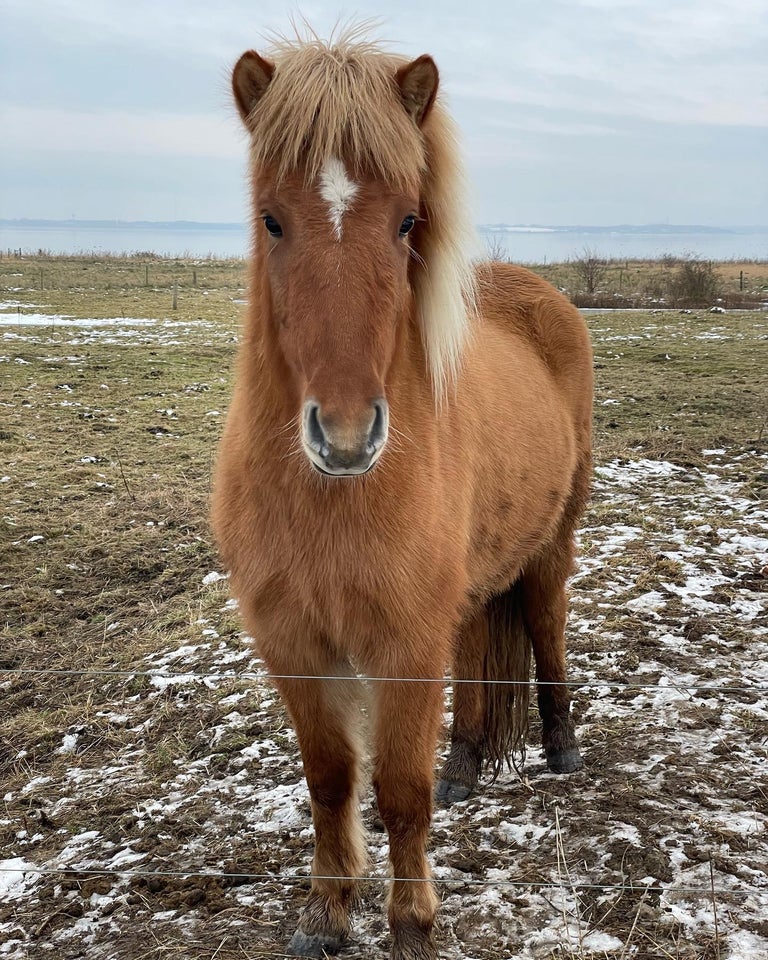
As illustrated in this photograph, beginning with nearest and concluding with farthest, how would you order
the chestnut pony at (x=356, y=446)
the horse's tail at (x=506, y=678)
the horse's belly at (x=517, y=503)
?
the chestnut pony at (x=356, y=446) < the horse's belly at (x=517, y=503) < the horse's tail at (x=506, y=678)

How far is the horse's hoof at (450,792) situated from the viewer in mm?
3012

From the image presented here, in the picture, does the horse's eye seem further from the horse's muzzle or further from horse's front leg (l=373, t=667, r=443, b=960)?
horse's front leg (l=373, t=667, r=443, b=960)

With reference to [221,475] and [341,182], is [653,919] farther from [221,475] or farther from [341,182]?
[341,182]

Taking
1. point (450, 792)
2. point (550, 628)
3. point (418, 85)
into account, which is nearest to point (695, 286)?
point (550, 628)

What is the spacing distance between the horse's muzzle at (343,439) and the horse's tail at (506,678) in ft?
5.69

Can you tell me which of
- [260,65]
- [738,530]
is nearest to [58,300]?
[738,530]

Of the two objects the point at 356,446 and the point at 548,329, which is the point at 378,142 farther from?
the point at 548,329

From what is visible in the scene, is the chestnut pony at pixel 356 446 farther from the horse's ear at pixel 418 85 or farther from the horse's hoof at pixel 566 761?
the horse's hoof at pixel 566 761

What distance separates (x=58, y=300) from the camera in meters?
17.8

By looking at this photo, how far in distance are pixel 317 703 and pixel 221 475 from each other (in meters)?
0.72

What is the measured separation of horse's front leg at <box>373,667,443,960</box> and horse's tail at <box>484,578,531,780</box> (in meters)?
0.91

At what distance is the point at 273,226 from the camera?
1812 millimetres

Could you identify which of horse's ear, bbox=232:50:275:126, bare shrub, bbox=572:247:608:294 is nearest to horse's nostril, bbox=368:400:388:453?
horse's ear, bbox=232:50:275:126

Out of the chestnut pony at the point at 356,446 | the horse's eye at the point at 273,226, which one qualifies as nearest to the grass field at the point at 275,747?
the chestnut pony at the point at 356,446
